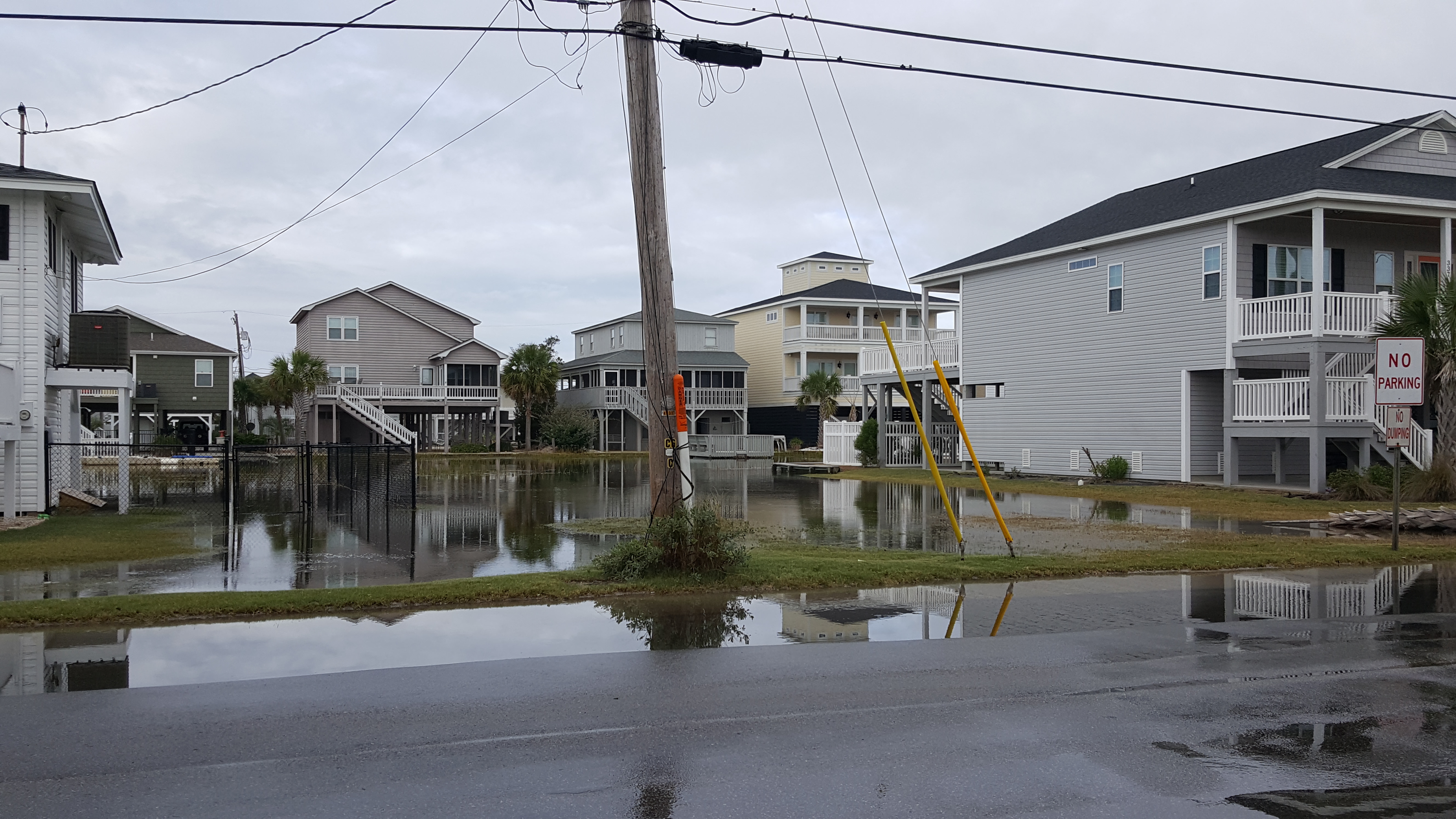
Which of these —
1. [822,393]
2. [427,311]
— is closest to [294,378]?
[427,311]

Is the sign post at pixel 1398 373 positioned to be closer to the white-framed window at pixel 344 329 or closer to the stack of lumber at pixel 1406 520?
the stack of lumber at pixel 1406 520

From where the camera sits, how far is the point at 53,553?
48.9 ft

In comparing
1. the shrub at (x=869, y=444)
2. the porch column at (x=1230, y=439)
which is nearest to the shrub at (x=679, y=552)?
the porch column at (x=1230, y=439)

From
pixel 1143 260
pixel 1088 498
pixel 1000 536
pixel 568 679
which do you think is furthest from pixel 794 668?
pixel 1143 260

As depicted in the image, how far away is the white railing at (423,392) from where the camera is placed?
56.8m

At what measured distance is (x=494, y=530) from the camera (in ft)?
63.9

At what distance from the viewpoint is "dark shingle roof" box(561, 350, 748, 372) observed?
62.0 meters

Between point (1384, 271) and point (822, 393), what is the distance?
108 ft

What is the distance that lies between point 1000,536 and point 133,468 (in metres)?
38.5

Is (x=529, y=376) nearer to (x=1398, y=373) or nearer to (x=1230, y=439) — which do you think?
(x=1230, y=439)

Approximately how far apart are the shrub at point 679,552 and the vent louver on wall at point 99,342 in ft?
49.4

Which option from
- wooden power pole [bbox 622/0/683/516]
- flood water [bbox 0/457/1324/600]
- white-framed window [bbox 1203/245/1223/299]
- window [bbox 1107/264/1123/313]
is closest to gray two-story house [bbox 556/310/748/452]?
flood water [bbox 0/457/1324/600]

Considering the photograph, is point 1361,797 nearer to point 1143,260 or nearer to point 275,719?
point 275,719

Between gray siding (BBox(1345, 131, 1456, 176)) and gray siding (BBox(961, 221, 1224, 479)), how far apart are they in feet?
15.4
